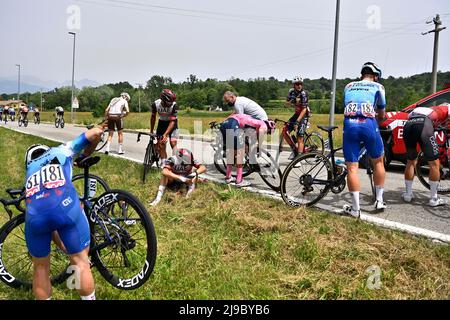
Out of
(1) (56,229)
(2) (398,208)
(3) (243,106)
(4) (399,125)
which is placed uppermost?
(3) (243,106)

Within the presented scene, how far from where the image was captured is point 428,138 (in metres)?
5.27

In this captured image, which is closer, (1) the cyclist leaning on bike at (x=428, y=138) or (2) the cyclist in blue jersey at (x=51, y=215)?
(2) the cyclist in blue jersey at (x=51, y=215)

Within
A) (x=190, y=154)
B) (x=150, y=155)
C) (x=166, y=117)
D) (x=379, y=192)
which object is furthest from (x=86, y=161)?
(x=166, y=117)

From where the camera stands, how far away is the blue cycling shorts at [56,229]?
2514 millimetres

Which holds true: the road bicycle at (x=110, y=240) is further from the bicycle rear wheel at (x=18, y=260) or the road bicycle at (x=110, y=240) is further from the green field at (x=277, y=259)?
the green field at (x=277, y=259)

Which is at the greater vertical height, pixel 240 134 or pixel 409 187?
pixel 240 134

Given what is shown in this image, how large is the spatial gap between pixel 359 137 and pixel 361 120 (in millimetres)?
223

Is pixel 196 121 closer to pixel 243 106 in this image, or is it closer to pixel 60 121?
pixel 60 121

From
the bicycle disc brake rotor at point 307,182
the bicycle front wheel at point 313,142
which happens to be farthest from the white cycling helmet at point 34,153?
the bicycle front wheel at point 313,142

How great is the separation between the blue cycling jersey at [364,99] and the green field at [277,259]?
1.38 metres

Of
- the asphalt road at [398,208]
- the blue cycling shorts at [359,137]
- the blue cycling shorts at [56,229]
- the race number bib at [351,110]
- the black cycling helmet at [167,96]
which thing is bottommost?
the asphalt road at [398,208]

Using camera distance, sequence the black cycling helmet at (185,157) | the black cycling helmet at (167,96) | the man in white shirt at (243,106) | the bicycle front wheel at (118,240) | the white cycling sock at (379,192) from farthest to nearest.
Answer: the black cycling helmet at (167,96), the man in white shirt at (243,106), the black cycling helmet at (185,157), the white cycling sock at (379,192), the bicycle front wheel at (118,240)

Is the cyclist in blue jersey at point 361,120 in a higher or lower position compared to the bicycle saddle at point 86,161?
higher

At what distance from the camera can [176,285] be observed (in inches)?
127
